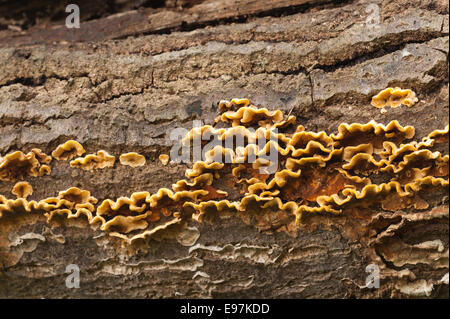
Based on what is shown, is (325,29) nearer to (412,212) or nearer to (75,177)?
(412,212)

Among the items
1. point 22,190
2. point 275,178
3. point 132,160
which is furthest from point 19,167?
point 275,178

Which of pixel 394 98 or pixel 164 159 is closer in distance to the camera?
pixel 394 98

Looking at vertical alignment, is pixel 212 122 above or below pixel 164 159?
above

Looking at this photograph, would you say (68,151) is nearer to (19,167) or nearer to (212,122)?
(19,167)


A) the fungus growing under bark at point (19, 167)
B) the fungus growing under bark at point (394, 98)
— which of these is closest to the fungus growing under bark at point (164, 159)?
the fungus growing under bark at point (19, 167)

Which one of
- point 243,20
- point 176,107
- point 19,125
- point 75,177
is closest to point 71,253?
point 75,177

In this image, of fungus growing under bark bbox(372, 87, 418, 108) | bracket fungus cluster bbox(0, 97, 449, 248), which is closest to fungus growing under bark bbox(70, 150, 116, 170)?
bracket fungus cluster bbox(0, 97, 449, 248)

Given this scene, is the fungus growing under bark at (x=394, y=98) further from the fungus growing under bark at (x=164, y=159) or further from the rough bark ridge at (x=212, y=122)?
the fungus growing under bark at (x=164, y=159)
